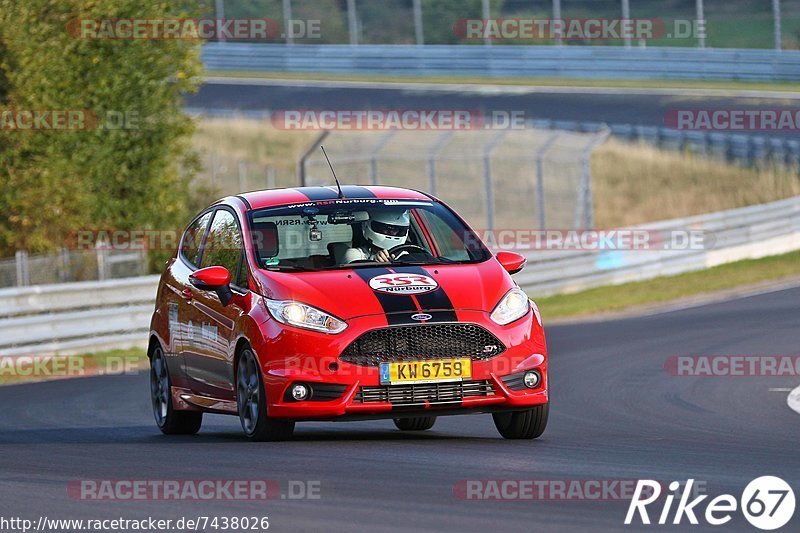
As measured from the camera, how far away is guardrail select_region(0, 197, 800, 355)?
18.9m

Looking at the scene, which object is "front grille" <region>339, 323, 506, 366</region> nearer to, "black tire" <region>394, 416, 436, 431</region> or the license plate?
the license plate

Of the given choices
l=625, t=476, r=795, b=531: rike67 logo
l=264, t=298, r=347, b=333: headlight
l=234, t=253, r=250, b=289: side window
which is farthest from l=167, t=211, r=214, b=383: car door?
l=625, t=476, r=795, b=531: rike67 logo

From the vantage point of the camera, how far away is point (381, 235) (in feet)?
34.1

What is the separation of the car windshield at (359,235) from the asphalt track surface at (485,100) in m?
27.1

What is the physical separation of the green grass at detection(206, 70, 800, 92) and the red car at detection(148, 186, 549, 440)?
30401mm

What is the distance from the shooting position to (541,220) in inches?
1066

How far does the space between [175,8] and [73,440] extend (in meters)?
17.4

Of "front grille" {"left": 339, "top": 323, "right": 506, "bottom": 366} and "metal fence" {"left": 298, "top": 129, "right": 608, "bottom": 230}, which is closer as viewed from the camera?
"front grille" {"left": 339, "top": 323, "right": 506, "bottom": 366}

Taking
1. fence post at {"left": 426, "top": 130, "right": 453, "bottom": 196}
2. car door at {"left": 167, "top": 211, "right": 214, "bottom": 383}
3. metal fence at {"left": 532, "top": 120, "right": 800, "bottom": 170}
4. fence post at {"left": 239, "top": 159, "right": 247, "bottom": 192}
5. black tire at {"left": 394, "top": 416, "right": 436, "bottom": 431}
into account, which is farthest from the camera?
metal fence at {"left": 532, "top": 120, "right": 800, "bottom": 170}

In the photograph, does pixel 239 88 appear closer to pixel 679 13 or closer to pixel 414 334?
pixel 679 13

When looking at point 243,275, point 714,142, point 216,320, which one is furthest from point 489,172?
point 243,275

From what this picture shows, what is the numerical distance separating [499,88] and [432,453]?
1379 inches

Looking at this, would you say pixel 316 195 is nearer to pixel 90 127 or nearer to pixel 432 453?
→ pixel 432 453

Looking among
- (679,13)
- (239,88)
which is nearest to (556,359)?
(679,13)
